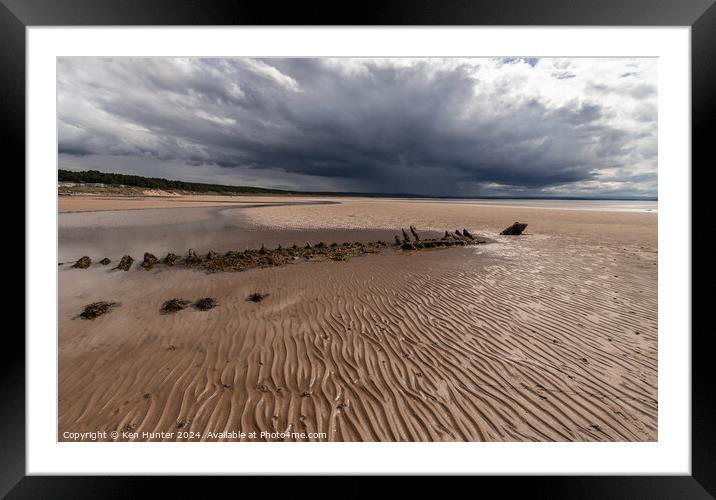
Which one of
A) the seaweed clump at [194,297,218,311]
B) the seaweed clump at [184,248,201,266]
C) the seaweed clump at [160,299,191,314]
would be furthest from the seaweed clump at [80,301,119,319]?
the seaweed clump at [184,248,201,266]

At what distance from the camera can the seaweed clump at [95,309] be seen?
18.3 feet

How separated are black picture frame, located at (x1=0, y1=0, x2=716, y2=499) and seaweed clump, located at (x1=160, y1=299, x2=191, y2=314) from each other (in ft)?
10.8

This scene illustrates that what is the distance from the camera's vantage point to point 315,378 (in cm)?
375

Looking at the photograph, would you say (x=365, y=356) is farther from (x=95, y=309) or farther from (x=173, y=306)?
(x=95, y=309)

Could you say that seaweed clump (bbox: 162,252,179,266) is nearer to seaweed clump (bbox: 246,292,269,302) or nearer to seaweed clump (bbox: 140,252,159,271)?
seaweed clump (bbox: 140,252,159,271)

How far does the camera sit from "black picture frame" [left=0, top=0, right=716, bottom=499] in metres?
2.54

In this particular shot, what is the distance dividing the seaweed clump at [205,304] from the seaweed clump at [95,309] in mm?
1768

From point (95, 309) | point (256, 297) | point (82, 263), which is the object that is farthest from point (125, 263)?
point (256, 297)

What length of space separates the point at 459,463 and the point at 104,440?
390cm

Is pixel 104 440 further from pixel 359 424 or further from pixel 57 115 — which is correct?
pixel 57 115
